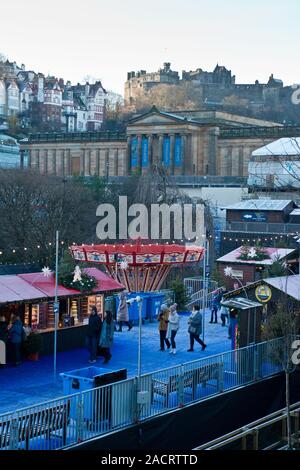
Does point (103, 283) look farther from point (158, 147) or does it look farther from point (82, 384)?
point (158, 147)

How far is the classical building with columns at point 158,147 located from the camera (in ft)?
309

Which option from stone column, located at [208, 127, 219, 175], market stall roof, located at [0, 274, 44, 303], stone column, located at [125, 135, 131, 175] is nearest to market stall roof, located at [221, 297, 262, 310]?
market stall roof, located at [0, 274, 44, 303]

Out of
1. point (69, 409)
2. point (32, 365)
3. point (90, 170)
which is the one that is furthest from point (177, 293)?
point (90, 170)

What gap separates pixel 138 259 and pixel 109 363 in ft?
34.1

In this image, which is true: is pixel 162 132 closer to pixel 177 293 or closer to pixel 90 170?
pixel 90 170

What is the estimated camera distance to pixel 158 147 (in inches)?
3824

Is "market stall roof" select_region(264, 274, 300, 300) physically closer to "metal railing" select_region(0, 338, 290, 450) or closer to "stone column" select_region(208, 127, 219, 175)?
"metal railing" select_region(0, 338, 290, 450)

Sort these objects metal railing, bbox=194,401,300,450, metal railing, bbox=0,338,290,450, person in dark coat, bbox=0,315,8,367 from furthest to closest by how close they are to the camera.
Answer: person in dark coat, bbox=0,315,8,367, metal railing, bbox=194,401,300,450, metal railing, bbox=0,338,290,450

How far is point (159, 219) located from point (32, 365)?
89.8 ft

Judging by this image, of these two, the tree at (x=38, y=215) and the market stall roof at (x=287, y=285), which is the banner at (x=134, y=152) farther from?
the market stall roof at (x=287, y=285)

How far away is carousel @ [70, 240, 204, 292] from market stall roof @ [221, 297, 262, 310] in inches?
375

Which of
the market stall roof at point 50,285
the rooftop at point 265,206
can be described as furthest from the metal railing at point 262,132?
the market stall roof at point 50,285

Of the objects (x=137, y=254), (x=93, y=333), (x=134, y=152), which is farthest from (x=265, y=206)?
(x=134, y=152)

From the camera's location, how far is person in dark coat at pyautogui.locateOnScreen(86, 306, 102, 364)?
62.8ft
